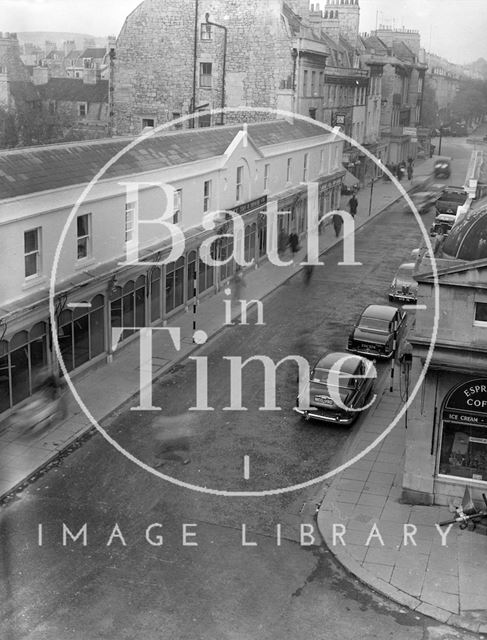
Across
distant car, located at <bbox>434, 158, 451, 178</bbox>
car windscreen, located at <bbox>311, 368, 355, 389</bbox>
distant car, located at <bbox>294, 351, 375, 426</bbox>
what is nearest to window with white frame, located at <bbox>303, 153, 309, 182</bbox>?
distant car, located at <bbox>294, 351, 375, 426</bbox>

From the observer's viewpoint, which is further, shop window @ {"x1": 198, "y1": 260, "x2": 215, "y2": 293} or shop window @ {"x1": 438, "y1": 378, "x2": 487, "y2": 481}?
shop window @ {"x1": 198, "y1": 260, "x2": 215, "y2": 293}

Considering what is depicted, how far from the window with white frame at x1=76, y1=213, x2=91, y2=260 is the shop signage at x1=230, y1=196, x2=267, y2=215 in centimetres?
1142

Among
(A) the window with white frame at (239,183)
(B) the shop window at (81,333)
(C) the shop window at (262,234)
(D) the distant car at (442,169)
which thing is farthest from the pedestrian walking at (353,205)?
(B) the shop window at (81,333)

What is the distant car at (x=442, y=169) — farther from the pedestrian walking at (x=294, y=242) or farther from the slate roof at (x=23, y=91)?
the pedestrian walking at (x=294, y=242)

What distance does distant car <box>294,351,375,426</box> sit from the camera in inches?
843

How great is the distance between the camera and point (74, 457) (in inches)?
756

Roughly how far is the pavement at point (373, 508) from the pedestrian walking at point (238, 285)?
7144mm

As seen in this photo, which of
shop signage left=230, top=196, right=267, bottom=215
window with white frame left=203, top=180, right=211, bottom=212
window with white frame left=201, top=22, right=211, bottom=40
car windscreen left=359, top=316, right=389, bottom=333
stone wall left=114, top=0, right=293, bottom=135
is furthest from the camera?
window with white frame left=201, top=22, right=211, bottom=40

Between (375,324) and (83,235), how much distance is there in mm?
10127

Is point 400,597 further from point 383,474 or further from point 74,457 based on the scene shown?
point 74,457

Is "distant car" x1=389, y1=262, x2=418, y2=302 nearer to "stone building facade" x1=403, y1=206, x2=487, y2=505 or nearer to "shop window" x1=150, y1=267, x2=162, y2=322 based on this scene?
"shop window" x1=150, y1=267, x2=162, y2=322

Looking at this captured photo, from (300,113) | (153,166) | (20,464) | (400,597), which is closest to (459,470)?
(400,597)

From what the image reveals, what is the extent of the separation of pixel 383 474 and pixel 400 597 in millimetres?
4957

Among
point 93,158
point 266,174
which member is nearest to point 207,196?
point 93,158
